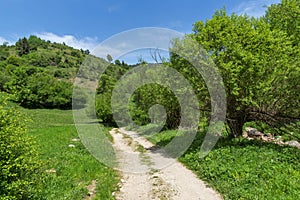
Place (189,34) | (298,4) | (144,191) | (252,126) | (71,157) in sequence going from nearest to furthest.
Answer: (144,191) → (71,157) → (189,34) → (252,126) → (298,4)

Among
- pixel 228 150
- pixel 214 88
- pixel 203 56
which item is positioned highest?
pixel 203 56

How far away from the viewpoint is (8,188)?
589 cm

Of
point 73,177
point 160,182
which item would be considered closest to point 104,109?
point 73,177

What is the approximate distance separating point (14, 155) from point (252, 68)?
11744 mm

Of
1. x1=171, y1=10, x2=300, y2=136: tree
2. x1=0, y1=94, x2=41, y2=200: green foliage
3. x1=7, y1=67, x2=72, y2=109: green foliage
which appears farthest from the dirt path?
x1=7, y1=67, x2=72, y2=109: green foliage

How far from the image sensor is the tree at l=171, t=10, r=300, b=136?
41.6 ft

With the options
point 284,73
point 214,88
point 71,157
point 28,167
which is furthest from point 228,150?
point 28,167

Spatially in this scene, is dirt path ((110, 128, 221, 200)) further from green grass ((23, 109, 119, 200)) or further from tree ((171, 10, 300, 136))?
tree ((171, 10, 300, 136))

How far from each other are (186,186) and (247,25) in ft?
33.5

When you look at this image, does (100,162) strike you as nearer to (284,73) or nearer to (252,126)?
(284,73)

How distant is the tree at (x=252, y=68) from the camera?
1267 centimetres

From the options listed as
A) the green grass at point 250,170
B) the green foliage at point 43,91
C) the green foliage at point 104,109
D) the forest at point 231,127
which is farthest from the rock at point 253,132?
the green foliage at point 43,91

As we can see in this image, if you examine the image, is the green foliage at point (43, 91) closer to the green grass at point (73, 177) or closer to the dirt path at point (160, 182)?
the green grass at point (73, 177)

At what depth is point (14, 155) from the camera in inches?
247
